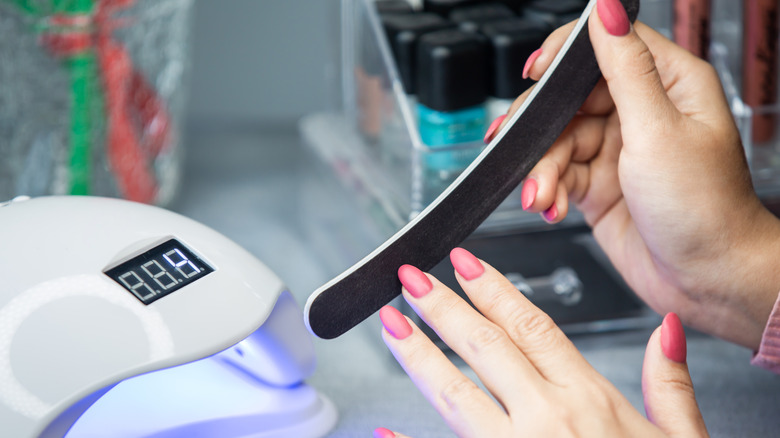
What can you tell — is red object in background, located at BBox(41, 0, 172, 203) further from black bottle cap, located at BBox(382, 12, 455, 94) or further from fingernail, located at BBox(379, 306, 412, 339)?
fingernail, located at BBox(379, 306, 412, 339)

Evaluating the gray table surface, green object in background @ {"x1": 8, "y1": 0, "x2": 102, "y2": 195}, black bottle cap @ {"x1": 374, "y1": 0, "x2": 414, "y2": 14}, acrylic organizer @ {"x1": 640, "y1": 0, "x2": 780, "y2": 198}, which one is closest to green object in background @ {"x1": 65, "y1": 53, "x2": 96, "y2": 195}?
green object in background @ {"x1": 8, "y1": 0, "x2": 102, "y2": 195}

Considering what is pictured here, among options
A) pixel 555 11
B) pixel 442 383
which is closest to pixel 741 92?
pixel 555 11

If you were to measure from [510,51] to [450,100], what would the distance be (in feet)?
0.16

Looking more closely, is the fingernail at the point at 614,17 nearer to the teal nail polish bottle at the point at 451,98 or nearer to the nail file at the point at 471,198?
the nail file at the point at 471,198

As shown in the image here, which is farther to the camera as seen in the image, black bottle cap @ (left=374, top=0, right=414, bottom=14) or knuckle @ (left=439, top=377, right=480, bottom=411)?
black bottle cap @ (left=374, top=0, right=414, bottom=14)

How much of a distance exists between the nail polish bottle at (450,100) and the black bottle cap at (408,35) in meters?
0.01

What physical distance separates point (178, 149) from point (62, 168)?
0.38 ft

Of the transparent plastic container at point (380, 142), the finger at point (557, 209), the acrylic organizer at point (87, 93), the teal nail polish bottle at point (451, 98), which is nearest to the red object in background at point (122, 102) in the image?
the acrylic organizer at point (87, 93)

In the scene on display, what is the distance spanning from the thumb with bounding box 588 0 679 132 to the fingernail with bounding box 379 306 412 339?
0.16 meters

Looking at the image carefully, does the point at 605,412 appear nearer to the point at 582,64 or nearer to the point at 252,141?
the point at 582,64

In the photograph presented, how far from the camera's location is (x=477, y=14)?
0.56 m

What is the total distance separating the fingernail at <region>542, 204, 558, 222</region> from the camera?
46 centimetres

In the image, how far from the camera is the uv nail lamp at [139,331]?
1.08ft

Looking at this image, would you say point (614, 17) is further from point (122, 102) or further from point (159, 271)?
point (122, 102)
